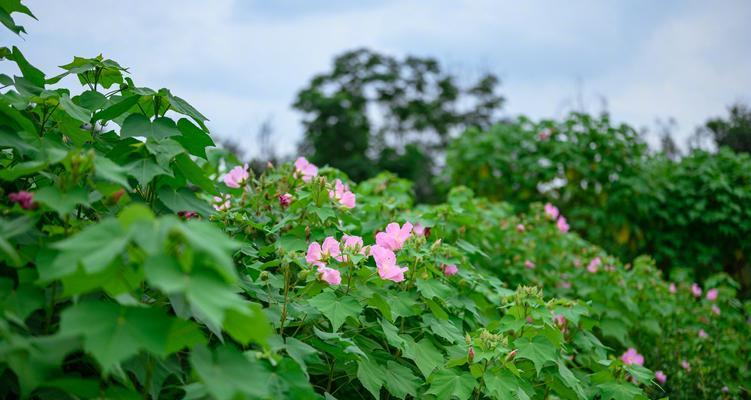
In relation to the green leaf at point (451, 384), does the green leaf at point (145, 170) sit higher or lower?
higher

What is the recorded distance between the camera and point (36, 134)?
1.43 m

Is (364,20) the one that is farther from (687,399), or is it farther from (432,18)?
(687,399)

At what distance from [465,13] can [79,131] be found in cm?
1261

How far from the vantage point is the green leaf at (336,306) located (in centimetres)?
157

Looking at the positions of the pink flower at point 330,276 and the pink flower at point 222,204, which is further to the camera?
the pink flower at point 222,204

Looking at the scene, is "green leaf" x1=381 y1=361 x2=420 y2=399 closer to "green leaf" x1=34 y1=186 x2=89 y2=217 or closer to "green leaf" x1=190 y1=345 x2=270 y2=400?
"green leaf" x1=190 y1=345 x2=270 y2=400

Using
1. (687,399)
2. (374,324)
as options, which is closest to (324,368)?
(374,324)

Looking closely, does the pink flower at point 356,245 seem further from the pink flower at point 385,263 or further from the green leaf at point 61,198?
the green leaf at point 61,198

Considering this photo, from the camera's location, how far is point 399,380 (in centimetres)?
175

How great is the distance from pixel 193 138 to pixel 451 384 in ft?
3.47

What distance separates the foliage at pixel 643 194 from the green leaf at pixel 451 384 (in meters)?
4.42

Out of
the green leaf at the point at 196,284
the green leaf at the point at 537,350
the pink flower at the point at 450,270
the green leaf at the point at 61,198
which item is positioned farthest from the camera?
the pink flower at the point at 450,270

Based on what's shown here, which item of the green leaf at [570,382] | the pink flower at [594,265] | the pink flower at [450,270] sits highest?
the pink flower at [450,270]

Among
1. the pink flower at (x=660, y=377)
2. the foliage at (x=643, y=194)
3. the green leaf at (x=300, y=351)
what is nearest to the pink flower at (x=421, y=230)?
the green leaf at (x=300, y=351)
